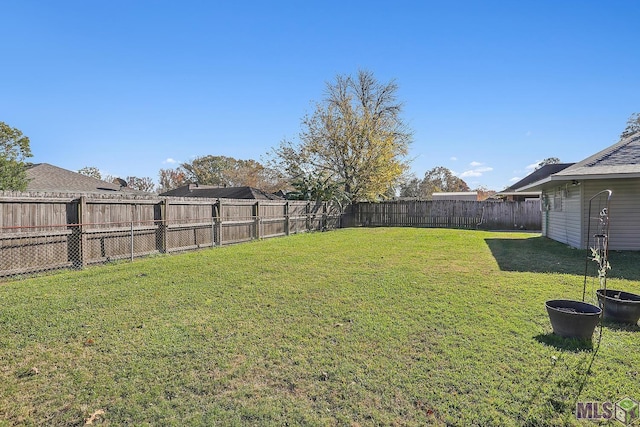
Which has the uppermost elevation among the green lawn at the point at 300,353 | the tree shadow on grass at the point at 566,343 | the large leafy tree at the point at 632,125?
the large leafy tree at the point at 632,125

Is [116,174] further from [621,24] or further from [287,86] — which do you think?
[621,24]

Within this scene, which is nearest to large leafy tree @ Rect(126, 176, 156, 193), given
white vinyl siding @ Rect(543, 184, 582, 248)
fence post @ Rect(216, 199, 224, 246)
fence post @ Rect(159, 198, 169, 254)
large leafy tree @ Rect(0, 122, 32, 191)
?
large leafy tree @ Rect(0, 122, 32, 191)

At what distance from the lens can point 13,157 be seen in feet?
60.6

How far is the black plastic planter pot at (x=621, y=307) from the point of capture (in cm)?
346

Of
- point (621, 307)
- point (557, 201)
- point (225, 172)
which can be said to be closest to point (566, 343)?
point (621, 307)

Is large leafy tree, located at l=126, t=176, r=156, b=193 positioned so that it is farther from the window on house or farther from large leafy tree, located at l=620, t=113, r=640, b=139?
large leafy tree, located at l=620, t=113, r=640, b=139

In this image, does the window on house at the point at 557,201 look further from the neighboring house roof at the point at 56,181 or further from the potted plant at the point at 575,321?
the neighboring house roof at the point at 56,181

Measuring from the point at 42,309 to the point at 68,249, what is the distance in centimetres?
290

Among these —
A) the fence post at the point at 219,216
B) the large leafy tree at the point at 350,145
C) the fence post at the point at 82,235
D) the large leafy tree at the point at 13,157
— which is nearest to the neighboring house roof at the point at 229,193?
the large leafy tree at the point at 350,145

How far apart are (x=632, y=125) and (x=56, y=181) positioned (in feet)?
144

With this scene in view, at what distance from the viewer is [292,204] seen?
48.9ft

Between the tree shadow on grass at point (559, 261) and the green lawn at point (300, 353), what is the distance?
0.72 meters

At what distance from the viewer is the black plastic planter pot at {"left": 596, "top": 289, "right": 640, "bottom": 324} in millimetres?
3457

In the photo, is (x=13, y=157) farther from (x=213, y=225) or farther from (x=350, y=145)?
(x=350, y=145)
